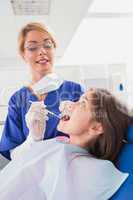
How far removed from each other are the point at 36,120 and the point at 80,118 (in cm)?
27

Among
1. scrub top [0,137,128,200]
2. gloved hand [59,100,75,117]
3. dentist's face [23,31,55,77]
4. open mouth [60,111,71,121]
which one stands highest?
dentist's face [23,31,55,77]

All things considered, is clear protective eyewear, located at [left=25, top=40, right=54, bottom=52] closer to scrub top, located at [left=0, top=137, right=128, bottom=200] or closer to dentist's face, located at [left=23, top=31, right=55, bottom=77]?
dentist's face, located at [left=23, top=31, right=55, bottom=77]

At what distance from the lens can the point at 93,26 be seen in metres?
3.20

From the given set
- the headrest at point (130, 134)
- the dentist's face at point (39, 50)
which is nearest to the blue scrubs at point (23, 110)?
the dentist's face at point (39, 50)

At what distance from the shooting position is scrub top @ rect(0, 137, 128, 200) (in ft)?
3.78

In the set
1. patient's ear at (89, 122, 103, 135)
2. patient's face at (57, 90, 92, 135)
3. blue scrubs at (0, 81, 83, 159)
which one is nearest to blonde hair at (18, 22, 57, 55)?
blue scrubs at (0, 81, 83, 159)

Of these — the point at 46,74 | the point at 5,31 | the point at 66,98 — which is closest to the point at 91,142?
the point at 66,98

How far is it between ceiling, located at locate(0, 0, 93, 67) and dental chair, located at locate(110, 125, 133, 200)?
1228 mm

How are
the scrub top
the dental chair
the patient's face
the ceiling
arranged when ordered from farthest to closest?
the ceiling < the patient's face < the scrub top < the dental chair

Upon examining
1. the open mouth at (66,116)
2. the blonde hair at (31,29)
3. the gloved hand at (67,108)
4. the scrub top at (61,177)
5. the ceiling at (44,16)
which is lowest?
the scrub top at (61,177)

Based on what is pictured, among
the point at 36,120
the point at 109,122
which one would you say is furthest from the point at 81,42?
the point at 109,122

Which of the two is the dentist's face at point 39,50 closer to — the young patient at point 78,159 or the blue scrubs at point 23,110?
the blue scrubs at point 23,110

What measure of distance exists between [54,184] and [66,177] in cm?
6

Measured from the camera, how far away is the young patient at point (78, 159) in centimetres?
117
